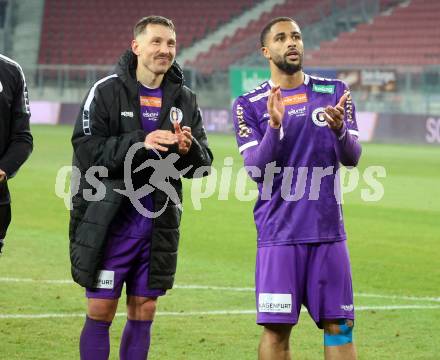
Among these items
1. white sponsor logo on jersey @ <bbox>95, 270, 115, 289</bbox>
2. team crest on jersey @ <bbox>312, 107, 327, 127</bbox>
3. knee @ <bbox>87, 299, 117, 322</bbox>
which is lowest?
knee @ <bbox>87, 299, 117, 322</bbox>

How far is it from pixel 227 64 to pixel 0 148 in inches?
1323

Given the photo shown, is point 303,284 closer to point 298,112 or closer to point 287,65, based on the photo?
point 298,112

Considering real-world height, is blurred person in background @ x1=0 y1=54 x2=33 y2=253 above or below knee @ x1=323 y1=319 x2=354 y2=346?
above

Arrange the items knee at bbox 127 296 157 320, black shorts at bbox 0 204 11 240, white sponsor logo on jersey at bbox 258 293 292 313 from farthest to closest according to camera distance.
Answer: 1. black shorts at bbox 0 204 11 240
2. knee at bbox 127 296 157 320
3. white sponsor logo on jersey at bbox 258 293 292 313

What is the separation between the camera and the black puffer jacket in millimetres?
5785

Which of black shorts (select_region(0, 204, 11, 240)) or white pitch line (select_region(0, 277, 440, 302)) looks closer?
black shorts (select_region(0, 204, 11, 240))

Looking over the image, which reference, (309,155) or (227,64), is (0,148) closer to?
(309,155)

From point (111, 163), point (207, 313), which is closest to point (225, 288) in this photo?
point (207, 313)

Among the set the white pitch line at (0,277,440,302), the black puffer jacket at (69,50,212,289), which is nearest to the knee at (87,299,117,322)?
the black puffer jacket at (69,50,212,289)

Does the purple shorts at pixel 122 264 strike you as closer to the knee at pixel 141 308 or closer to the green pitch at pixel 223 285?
the knee at pixel 141 308

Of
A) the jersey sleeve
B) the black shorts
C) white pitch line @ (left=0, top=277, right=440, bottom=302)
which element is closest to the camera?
the jersey sleeve

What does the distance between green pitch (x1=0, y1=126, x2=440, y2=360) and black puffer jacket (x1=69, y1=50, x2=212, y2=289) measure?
52.1 inches

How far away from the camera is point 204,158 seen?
595cm

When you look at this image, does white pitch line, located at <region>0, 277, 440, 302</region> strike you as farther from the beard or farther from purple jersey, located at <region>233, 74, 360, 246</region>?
the beard
